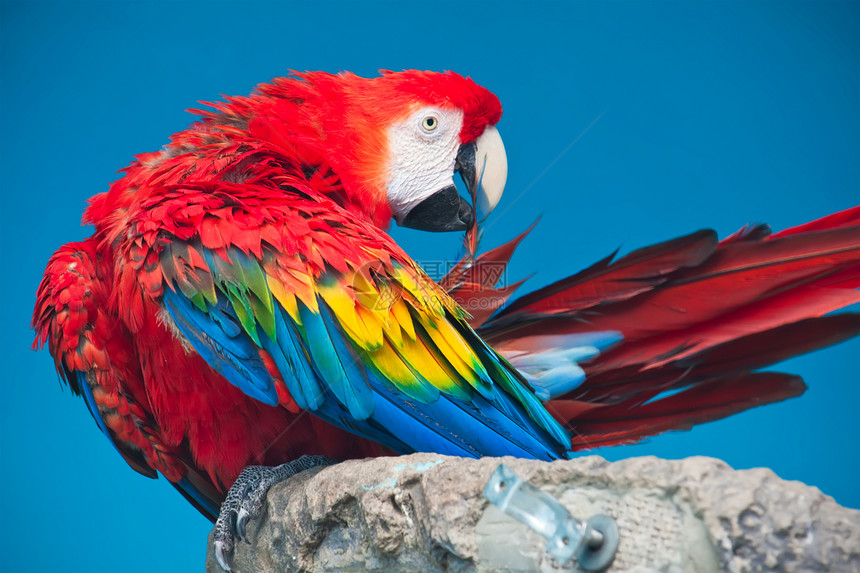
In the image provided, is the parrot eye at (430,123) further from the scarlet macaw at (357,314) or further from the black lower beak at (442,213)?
the black lower beak at (442,213)

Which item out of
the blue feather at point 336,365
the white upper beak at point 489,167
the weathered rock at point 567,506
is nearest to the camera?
the weathered rock at point 567,506

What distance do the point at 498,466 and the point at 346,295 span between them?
1.09 feet

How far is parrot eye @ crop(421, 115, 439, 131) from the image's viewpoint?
3.85 ft

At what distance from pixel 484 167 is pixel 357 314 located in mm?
527

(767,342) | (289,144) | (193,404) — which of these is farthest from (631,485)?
(289,144)

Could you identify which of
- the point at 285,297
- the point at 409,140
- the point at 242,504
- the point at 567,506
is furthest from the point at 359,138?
Result: the point at 567,506

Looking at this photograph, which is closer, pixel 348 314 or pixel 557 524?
pixel 557 524

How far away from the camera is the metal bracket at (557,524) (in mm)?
579

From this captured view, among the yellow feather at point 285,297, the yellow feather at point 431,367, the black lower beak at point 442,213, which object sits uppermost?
the black lower beak at point 442,213

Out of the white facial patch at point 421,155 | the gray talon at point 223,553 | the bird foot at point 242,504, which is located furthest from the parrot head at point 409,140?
the gray talon at point 223,553

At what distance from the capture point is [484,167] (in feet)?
4.21

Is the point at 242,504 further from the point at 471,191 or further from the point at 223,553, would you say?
the point at 471,191

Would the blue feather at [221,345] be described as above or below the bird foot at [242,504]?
above

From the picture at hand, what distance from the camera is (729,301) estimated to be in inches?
39.2
